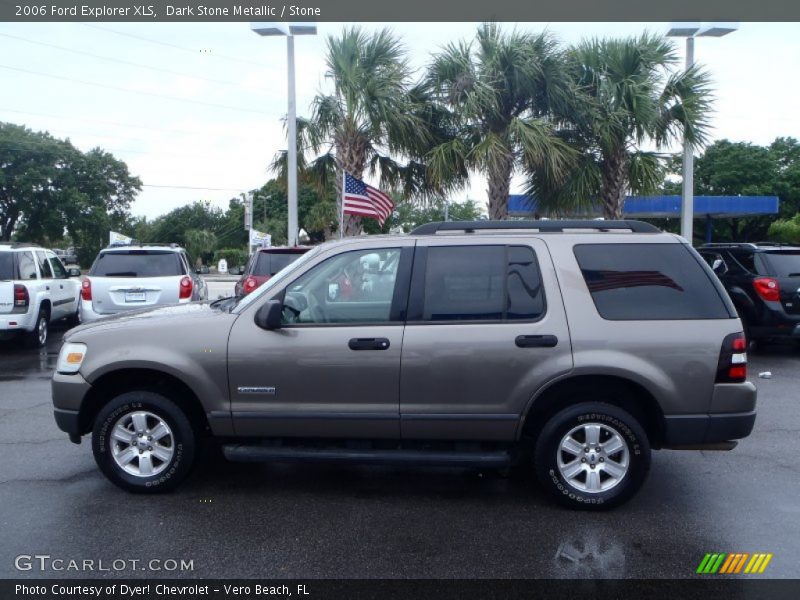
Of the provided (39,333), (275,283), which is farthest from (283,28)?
(275,283)

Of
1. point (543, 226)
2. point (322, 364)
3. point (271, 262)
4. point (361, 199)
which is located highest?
point (361, 199)

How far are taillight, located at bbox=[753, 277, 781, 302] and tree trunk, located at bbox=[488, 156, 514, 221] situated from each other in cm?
531

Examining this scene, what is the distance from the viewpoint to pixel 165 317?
5.18m

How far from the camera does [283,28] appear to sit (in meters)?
14.1

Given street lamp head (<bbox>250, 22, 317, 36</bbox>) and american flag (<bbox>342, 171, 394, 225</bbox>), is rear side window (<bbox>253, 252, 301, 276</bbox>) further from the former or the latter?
street lamp head (<bbox>250, 22, 317, 36</bbox>)

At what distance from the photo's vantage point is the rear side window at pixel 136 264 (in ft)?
37.2

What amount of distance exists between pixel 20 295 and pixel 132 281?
1.74 m

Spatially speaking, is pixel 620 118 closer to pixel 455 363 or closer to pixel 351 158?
pixel 351 158

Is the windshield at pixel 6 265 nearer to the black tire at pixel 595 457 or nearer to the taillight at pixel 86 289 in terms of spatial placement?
the taillight at pixel 86 289

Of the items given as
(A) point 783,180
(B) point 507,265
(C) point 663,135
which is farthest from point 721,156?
(B) point 507,265

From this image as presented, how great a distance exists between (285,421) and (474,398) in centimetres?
129

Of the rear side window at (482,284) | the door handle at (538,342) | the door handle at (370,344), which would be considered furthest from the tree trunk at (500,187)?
the door handle at (370,344)

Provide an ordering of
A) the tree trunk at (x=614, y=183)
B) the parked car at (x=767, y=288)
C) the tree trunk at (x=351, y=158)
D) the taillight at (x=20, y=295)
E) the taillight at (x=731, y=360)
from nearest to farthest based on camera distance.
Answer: the taillight at (x=731, y=360)
the parked car at (x=767, y=288)
the taillight at (x=20, y=295)
the tree trunk at (x=614, y=183)
the tree trunk at (x=351, y=158)

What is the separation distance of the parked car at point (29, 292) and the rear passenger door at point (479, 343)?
8.64 metres
